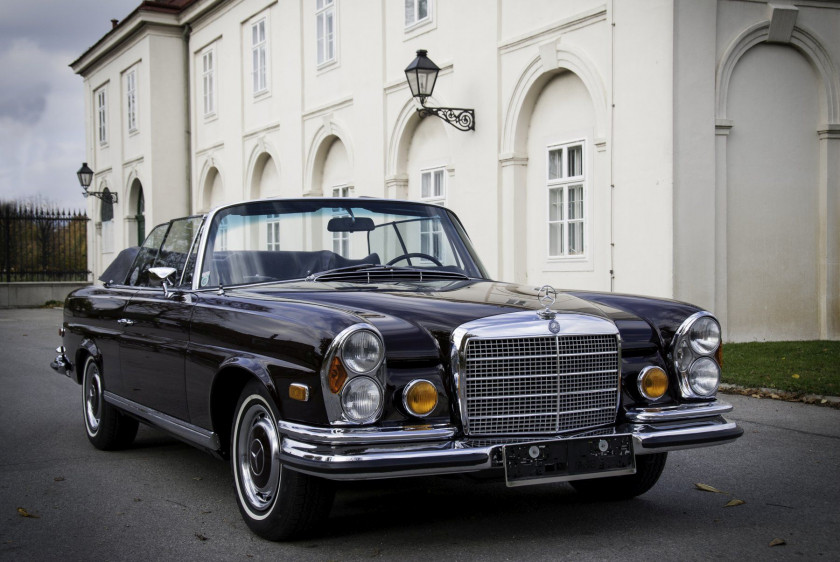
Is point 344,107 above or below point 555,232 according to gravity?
above

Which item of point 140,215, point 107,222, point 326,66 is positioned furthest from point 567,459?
point 107,222

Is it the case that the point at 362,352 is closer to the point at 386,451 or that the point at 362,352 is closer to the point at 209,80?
the point at 386,451

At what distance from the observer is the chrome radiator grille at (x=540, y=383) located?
401 centimetres

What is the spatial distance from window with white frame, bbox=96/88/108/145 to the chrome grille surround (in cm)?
3091

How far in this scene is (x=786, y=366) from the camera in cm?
977

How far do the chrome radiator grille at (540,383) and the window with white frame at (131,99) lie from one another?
27.3 meters

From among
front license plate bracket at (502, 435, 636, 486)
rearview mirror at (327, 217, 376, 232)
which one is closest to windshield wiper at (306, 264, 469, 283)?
rearview mirror at (327, 217, 376, 232)

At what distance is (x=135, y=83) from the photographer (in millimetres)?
29359

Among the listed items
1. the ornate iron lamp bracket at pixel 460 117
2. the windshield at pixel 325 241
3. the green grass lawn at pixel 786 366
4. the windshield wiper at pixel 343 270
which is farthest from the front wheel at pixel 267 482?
the ornate iron lamp bracket at pixel 460 117

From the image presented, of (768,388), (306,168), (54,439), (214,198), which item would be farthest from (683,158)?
(214,198)

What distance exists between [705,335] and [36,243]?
2766cm

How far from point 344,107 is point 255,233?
45.8 feet

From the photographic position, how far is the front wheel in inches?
161

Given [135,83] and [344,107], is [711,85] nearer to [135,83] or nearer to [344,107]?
[344,107]
